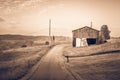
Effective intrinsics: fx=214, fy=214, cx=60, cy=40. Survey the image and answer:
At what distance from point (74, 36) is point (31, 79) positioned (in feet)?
135

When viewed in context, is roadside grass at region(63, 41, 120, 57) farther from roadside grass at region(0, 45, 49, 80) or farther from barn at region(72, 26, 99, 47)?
barn at region(72, 26, 99, 47)

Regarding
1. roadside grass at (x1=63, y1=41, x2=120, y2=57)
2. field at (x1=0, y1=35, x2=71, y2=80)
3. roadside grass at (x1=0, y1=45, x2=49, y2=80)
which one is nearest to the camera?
roadside grass at (x1=0, y1=45, x2=49, y2=80)

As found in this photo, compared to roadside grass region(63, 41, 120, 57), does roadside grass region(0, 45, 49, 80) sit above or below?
below

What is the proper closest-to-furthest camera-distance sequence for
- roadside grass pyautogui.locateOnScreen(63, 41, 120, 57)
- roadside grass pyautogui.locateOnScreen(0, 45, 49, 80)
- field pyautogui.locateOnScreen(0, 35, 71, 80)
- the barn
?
roadside grass pyautogui.locateOnScreen(0, 45, 49, 80), field pyautogui.locateOnScreen(0, 35, 71, 80), roadside grass pyautogui.locateOnScreen(63, 41, 120, 57), the barn

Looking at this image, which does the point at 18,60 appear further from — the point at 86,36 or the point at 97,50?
the point at 86,36

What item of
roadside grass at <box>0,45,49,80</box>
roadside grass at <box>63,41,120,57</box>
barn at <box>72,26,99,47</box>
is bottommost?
roadside grass at <box>0,45,49,80</box>

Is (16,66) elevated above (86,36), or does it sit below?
below

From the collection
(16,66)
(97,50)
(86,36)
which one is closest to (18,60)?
(16,66)

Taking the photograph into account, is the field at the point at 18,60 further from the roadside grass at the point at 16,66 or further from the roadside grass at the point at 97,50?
the roadside grass at the point at 97,50

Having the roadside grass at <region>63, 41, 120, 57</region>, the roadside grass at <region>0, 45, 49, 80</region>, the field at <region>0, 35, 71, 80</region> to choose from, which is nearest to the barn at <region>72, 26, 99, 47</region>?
the field at <region>0, 35, 71, 80</region>

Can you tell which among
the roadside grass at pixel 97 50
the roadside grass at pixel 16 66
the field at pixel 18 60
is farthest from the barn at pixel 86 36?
A: the roadside grass at pixel 16 66

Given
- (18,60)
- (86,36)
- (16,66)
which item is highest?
(86,36)

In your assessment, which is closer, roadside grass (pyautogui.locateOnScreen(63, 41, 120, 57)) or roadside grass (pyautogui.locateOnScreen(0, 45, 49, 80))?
roadside grass (pyautogui.locateOnScreen(0, 45, 49, 80))

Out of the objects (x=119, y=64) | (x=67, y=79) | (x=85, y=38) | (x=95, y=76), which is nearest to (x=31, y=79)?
(x=67, y=79)
